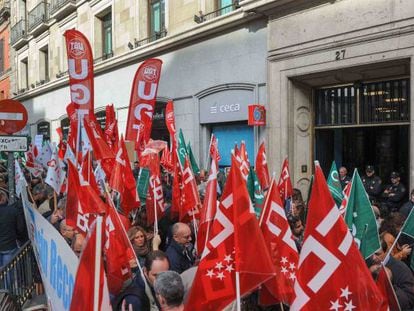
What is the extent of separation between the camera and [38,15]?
2722 cm

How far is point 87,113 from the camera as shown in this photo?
905cm

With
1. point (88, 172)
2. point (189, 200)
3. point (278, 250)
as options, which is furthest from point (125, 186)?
point (278, 250)

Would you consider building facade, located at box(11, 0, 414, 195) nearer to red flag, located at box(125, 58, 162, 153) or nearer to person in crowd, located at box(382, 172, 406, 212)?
person in crowd, located at box(382, 172, 406, 212)

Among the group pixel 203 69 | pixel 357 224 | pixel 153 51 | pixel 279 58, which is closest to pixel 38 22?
pixel 153 51

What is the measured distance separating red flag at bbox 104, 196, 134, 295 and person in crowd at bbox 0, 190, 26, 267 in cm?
276

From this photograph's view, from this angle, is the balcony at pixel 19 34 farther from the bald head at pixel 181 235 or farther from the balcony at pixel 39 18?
the bald head at pixel 181 235

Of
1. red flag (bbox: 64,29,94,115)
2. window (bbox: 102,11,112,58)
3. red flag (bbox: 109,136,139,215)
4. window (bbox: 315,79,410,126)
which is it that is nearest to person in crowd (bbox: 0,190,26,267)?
red flag (bbox: 109,136,139,215)

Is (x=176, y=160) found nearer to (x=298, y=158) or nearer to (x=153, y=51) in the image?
(x=298, y=158)

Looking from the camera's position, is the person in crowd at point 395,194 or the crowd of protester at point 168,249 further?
the person in crowd at point 395,194

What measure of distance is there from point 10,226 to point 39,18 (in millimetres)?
22866

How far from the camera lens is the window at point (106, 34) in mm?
20136

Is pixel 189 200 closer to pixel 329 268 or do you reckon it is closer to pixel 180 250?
pixel 180 250

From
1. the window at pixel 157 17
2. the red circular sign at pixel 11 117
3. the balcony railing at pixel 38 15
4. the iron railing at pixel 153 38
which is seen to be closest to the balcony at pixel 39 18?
the balcony railing at pixel 38 15

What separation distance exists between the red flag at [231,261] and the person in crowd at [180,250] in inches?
64.5
